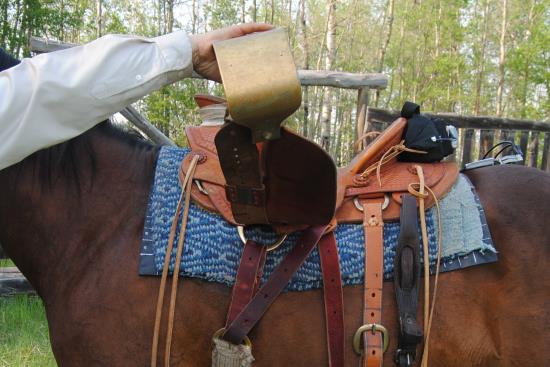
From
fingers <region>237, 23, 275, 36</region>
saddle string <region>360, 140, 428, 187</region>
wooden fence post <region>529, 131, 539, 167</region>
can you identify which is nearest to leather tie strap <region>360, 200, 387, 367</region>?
saddle string <region>360, 140, 428, 187</region>

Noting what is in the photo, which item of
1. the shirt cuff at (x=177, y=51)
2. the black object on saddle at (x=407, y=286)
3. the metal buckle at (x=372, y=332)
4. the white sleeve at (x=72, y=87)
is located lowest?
the metal buckle at (x=372, y=332)

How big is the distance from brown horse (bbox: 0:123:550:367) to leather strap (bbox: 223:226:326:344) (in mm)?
60

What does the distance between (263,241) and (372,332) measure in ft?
1.51

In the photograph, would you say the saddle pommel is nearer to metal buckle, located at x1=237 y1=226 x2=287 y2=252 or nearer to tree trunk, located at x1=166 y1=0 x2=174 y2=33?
metal buckle, located at x1=237 y1=226 x2=287 y2=252

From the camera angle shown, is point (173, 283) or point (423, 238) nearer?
point (173, 283)

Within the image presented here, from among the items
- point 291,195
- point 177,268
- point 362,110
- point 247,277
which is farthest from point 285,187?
point 362,110

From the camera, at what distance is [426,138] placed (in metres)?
1.74

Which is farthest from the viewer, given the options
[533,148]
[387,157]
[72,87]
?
[533,148]

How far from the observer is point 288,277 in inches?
57.6

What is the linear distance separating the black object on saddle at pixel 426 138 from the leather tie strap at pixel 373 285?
1.07 ft

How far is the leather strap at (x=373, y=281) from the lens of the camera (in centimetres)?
147

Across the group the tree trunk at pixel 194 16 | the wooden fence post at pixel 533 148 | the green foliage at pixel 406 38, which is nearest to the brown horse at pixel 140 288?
the wooden fence post at pixel 533 148

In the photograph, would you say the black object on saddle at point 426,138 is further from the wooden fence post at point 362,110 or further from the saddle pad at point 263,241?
the wooden fence post at point 362,110

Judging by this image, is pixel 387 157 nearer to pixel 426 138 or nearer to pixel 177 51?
pixel 426 138
